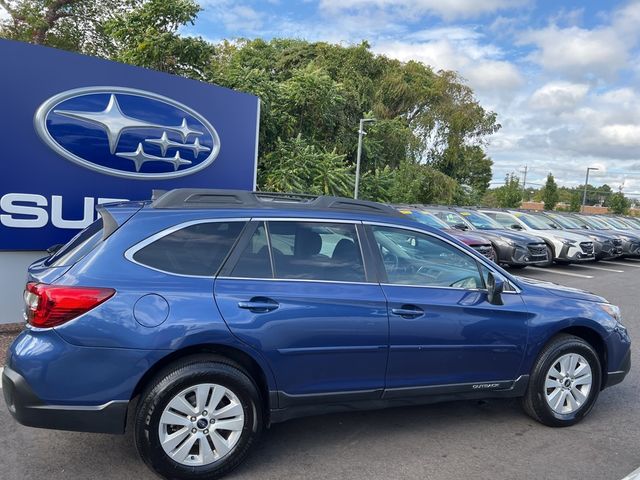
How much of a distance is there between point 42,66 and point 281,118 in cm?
1492

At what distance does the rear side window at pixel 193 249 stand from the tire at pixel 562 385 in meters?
2.46

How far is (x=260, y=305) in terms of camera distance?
3.14 metres

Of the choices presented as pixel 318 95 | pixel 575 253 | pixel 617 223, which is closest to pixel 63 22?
pixel 318 95

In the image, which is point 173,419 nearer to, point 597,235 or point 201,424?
point 201,424

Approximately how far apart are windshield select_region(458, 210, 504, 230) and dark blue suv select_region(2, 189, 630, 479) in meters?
9.95

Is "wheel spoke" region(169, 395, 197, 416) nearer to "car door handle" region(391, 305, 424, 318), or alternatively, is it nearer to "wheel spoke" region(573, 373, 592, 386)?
"car door handle" region(391, 305, 424, 318)

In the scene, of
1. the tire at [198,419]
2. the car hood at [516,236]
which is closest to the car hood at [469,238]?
the car hood at [516,236]

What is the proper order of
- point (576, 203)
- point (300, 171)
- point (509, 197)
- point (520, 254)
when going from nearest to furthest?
1. point (520, 254)
2. point (300, 171)
3. point (509, 197)
4. point (576, 203)

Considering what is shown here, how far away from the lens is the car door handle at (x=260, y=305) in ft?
10.2

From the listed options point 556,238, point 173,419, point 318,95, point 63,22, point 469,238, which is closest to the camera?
point 173,419

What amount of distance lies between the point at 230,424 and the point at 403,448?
49.2 inches

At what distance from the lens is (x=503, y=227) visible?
14062mm

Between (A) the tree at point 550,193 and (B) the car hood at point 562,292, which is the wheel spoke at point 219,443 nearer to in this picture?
(B) the car hood at point 562,292

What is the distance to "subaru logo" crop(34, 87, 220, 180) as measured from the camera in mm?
5965
